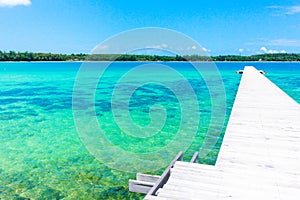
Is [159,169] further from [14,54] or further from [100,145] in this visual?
[14,54]

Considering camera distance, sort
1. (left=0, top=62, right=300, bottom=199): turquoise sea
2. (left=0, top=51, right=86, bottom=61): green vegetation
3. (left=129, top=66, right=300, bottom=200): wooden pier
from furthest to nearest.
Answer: (left=0, top=51, right=86, bottom=61): green vegetation
(left=0, top=62, right=300, bottom=199): turquoise sea
(left=129, top=66, right=300, bottom=200): wooden pier

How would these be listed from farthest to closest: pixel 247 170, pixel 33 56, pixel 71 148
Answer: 1. pixel 33 56
2. pixel 71 148
3. pixel 247 170

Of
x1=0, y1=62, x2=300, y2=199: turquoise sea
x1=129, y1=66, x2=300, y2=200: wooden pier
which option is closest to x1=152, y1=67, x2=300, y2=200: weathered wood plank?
x1=129, y1=66, x2=300, y2=200: wooden pier

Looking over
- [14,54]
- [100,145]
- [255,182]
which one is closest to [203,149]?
[100,145]

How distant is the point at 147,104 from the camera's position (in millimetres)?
16375

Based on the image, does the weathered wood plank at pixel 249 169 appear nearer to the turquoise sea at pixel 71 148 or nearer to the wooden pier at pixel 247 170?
the wooden pier at pixel 247 170

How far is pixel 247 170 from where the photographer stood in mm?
3842

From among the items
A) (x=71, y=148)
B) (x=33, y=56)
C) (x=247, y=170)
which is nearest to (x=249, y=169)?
(x=247, y=170)

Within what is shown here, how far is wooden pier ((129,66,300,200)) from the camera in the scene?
324cm

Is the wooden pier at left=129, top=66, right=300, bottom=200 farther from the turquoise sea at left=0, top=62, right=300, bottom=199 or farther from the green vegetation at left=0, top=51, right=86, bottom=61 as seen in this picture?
the green vegetation at left=0, top=51, right=86, bottom=61

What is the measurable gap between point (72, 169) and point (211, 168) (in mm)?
4352

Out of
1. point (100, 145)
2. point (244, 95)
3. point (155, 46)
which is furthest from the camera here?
point (244, 95)

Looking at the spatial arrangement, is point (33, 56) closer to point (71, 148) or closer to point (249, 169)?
point (71, 148)

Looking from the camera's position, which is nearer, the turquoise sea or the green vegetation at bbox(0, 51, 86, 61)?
the turquoise sea
